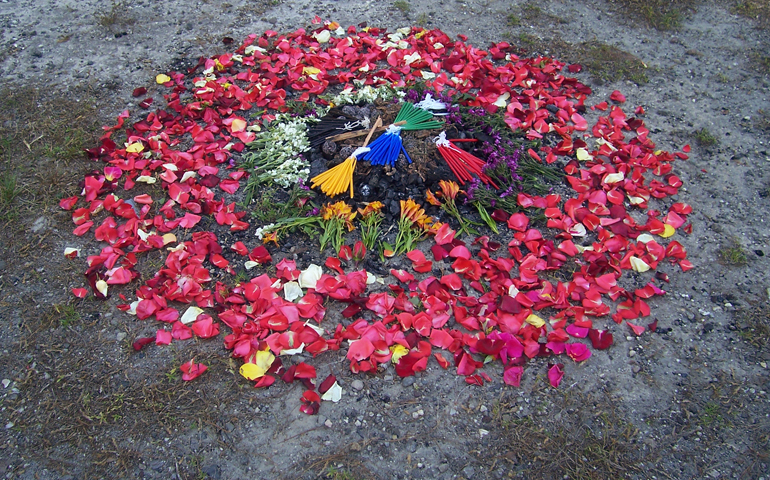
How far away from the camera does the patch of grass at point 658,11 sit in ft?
18.1

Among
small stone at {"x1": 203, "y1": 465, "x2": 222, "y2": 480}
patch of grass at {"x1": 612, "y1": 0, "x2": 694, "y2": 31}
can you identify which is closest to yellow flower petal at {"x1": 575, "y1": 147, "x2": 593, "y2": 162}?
patch of grass at {"x1": 612, "y1": 0, "x2": 694, "y2": 31}

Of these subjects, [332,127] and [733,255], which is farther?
[332,127]

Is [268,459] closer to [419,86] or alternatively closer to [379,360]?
[379,360]

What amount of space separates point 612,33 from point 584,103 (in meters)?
1.44

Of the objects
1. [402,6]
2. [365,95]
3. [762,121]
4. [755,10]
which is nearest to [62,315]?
[365,95]

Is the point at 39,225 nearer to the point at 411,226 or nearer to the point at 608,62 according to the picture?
the point at 411,226

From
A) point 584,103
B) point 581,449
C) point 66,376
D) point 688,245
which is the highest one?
point 584,103

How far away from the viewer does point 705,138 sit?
4.20 metres

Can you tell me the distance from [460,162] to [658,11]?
380 cm

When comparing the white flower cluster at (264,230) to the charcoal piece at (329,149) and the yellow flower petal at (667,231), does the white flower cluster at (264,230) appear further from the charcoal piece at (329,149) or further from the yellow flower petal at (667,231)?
the yellow flower petal at (667,231)

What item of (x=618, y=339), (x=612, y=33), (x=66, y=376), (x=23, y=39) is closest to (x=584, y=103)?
(x=612, y=33)

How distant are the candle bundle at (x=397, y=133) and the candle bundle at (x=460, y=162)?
206mm

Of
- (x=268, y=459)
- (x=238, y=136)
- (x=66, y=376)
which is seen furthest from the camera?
(x=238, y=136)

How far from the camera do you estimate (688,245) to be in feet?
11.3
